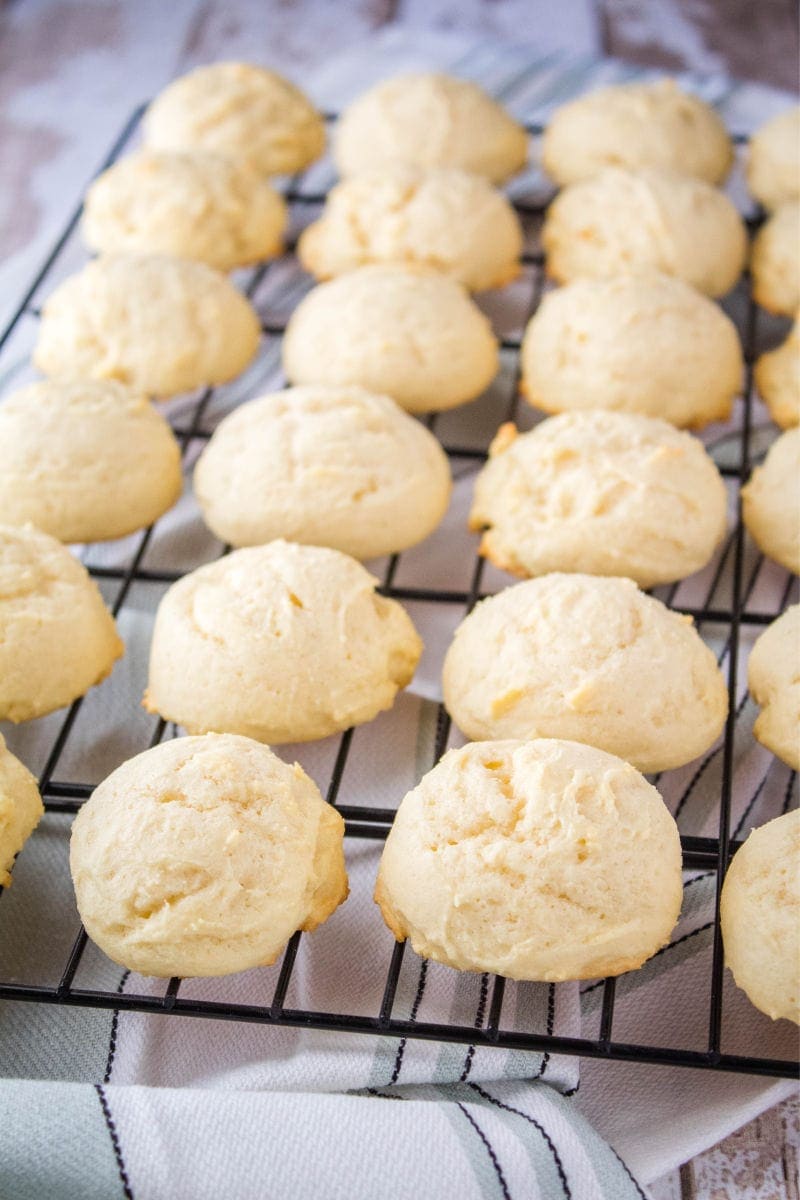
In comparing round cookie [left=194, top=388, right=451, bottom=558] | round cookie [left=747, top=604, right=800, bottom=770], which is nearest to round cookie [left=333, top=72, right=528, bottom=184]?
round cookie [left=194, top=388, right=451, bottom=558]

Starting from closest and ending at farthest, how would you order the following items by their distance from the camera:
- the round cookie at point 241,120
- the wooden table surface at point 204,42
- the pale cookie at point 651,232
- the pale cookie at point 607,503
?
the pale cookie at point 607,503
the pale cookie at point 651,232
the round cookie at point 241,120
the wooden table surface at point 204,42

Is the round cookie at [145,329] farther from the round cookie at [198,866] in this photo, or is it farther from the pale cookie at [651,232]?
the round cookie at [198,866]

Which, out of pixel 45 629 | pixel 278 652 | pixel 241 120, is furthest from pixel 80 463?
pixel 241 120

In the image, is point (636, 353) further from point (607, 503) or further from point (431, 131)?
point (431, 131)

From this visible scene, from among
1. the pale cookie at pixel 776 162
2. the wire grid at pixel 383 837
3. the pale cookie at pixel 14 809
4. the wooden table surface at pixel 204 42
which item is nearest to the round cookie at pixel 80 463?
the wire grid at pixel 383 837

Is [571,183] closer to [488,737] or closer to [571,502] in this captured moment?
[571,502]

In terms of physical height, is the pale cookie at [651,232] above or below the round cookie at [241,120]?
below

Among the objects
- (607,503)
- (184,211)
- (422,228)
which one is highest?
(184,211)
